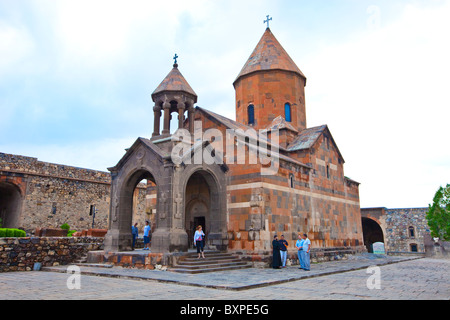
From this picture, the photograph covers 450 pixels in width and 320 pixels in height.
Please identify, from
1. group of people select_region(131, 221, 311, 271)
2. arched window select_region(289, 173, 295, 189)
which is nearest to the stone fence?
group of people select_region(131, 221, 311, 271)

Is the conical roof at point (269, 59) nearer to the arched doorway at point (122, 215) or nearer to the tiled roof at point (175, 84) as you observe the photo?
the tiled roof at point (175, 84)

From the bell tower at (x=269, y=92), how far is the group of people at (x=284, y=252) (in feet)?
27.0

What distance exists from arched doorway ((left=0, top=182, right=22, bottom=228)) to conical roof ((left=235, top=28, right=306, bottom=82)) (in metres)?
14.0

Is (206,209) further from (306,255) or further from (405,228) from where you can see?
(405,228)

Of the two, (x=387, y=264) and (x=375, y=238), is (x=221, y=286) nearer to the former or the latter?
(x=387, y=264)

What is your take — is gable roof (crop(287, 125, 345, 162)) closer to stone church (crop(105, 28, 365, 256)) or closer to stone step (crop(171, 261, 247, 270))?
stone church (crop(105, 28, 365, 256))

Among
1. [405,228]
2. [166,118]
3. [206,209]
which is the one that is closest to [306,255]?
[206,209]

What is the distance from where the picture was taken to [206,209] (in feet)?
47.7

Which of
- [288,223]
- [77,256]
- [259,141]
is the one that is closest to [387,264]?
[288,223]

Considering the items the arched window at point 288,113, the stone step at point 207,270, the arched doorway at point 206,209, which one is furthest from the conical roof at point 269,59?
the stone step at point 207,270

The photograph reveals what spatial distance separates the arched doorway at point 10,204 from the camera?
721 inches

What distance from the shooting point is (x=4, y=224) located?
62.7ft
